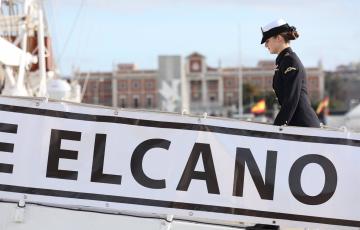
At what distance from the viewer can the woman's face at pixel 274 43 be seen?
4894 mm

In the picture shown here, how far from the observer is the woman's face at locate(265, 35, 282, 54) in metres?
4.89

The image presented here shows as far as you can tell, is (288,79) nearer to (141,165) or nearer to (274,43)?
(274,43)

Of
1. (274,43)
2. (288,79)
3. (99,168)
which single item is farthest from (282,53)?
(99,168)

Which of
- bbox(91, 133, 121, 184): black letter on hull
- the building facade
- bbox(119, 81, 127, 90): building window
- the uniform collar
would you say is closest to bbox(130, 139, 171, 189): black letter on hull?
bbox(91, 133, 121, 184): black letter on hull

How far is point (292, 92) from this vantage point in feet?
15.5

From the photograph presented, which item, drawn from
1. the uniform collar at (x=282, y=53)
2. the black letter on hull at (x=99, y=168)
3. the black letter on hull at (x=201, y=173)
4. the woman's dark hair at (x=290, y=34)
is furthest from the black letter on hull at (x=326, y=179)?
the black letter on hull at (x=99, y=168)

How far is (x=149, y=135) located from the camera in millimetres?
4566

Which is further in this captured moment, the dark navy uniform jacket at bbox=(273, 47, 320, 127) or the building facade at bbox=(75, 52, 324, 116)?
the building facade at bbox=(75, 52, 324, 116)

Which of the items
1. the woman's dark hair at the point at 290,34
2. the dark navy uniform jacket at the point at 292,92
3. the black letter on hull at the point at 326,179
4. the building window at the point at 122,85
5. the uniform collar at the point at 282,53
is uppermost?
the building window at the point at 122,85

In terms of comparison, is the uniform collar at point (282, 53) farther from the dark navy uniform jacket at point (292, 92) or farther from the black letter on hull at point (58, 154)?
the black letter on hull at point (58, 154)

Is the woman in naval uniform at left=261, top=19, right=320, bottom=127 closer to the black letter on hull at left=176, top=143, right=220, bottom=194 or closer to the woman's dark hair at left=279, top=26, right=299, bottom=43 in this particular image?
the woman's dark hair at left=279, top=26, right=299, bottom=43

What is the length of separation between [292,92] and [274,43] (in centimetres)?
39

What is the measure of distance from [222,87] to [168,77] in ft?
384

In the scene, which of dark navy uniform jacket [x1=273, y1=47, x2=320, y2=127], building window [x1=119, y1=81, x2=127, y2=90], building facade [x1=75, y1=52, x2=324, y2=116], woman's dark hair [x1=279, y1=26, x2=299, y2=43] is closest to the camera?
dark navy uniform jacket [x1=273, y1=47, x2=320, y2=127]
